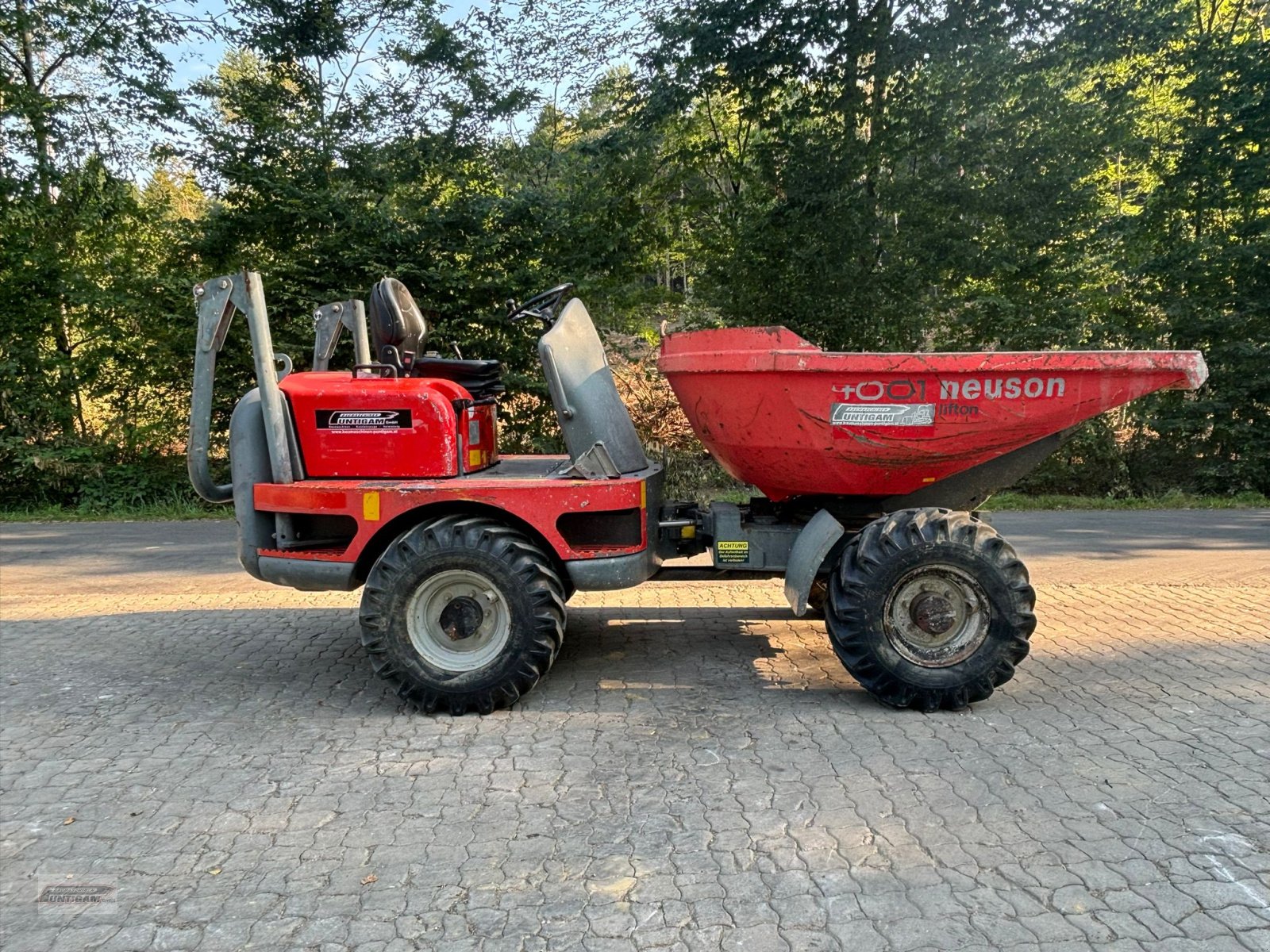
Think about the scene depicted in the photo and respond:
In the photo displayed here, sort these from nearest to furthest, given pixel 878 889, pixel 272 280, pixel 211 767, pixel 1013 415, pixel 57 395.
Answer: pixel 878 889, pixel 211 767, pixel 1013 415, pixel 272 280, pixel 57 395

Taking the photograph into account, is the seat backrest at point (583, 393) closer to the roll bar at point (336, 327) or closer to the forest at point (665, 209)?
the roll bar at point (336, 327)

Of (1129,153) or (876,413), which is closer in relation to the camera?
(876,413)

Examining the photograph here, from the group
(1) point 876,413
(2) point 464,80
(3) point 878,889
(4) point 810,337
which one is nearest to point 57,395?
(2) point 464,80

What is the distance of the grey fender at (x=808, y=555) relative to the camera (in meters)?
4.29

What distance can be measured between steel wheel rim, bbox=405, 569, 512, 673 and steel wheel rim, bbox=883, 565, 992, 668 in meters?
1.87

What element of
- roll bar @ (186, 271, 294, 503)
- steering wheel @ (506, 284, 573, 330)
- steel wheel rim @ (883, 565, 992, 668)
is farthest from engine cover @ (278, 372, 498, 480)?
steel wheel rim @ (883, 565, 992, 668)

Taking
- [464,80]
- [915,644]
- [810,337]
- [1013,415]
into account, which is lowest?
[915,644]

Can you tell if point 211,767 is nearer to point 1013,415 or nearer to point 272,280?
point 1013,415

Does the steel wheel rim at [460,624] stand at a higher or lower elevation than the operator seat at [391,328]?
lower

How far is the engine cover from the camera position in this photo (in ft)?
14.0

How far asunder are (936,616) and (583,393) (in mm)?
2074

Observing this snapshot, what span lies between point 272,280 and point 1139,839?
34.3ft

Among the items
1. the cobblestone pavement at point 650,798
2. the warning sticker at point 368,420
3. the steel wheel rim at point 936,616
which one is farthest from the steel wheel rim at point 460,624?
the steel wheel rim at point 936,616

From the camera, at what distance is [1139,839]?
301cm
